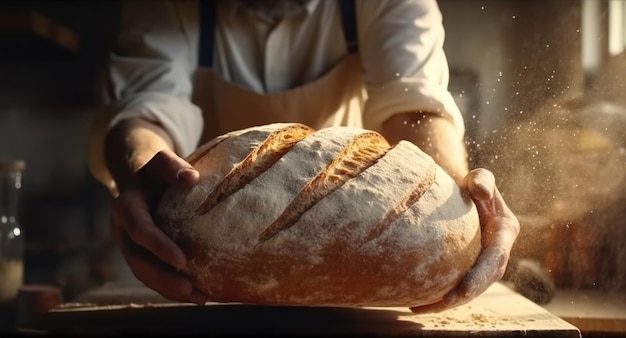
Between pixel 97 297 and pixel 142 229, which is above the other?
pixel 142 229

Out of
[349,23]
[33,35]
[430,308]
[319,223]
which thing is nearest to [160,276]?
[319,223]

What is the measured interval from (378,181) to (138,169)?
240mm

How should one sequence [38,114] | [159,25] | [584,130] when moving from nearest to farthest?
[584,130] → [159,25] → [38,114]

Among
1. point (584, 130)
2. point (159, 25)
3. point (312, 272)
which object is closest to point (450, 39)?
point (584, 130)

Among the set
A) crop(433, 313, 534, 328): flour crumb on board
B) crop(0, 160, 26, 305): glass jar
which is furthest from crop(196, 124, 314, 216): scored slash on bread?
crop(0, 160, 26, 305): glass jar

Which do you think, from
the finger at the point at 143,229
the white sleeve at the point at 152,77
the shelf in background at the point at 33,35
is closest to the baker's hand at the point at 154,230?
the finger at the point at 143,229

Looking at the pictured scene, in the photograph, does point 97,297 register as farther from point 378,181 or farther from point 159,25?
point 378,181

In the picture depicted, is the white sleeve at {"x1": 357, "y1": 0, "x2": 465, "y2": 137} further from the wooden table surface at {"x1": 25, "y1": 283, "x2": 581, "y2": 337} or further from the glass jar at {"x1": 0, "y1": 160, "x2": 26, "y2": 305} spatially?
the glass jar at {"x1": 0, "y1": 160, "x2": 26, "y2": 305}

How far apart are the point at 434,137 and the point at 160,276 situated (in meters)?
0.29

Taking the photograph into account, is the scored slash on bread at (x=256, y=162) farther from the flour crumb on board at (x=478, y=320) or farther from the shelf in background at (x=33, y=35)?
the shelf in background at (x=33, y=35)

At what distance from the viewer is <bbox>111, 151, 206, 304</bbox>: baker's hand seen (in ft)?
2.16

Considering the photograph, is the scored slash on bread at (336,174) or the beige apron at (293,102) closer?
the scored slash on bread at (336,174)

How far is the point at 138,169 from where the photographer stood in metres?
0.71

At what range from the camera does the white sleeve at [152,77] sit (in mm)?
821
